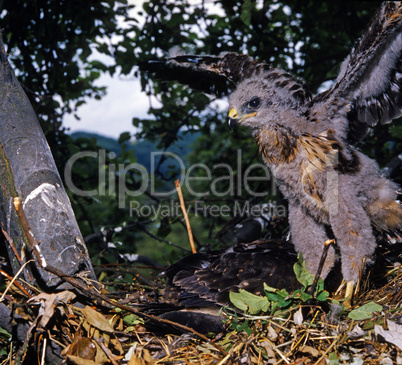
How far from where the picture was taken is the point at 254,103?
2.44 meters

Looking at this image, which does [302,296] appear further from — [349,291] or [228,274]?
[228,274]

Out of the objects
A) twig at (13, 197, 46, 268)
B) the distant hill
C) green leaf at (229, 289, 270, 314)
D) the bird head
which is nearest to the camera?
twig at (13, 197, 46, 268)

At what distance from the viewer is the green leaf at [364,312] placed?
1.68m

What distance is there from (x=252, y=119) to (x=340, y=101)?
58 centimetres

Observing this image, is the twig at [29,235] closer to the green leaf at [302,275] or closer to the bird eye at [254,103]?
the green leaf at [302,275]

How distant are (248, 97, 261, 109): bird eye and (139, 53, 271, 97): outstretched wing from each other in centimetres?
22

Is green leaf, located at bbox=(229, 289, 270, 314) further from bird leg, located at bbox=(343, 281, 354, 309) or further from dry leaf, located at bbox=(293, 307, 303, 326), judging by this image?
bird leg, located at bbox=(343, 281, 354, 309)

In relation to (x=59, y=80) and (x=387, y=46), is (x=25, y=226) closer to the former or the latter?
(x=387, y=46)

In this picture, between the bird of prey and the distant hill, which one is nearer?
the bird of prey

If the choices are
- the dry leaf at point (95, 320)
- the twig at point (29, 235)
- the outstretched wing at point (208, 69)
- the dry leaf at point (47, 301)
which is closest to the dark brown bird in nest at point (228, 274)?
the dry leaf at point (95, 320)

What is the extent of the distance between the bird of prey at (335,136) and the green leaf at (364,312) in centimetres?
34

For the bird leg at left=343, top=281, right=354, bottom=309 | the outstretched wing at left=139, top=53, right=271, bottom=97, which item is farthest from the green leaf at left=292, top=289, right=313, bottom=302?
the outstretched wing at left=139, top=53, right=271, bottom=97

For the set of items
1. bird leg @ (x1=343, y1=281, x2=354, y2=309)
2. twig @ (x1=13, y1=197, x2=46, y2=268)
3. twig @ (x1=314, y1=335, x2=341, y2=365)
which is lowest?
twig @ (x1=314, y1=335, x2=341, y2=365)

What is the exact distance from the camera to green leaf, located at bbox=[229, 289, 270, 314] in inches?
70.4
